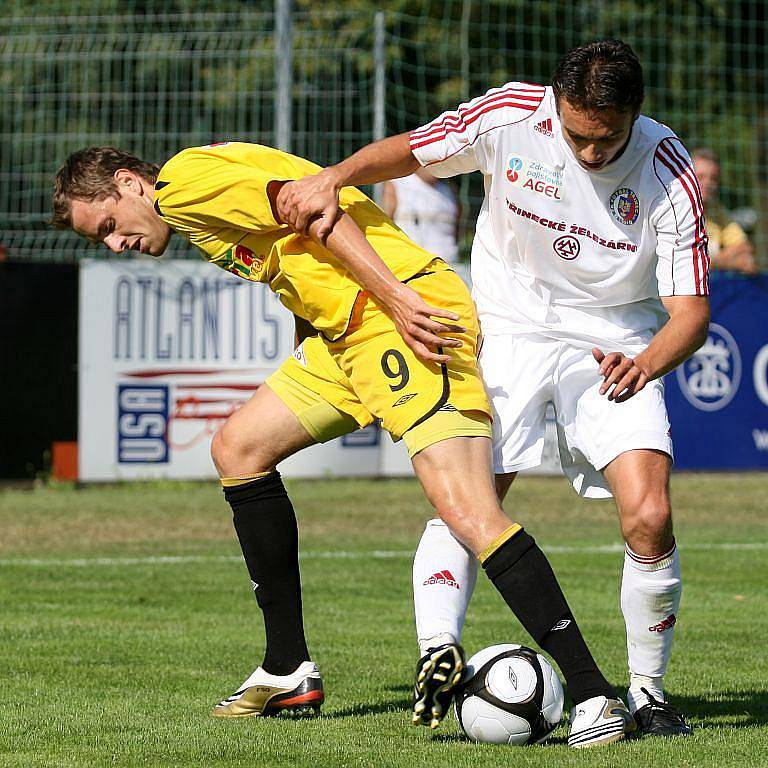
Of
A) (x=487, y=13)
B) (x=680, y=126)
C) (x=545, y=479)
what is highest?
(x=487, y=13)

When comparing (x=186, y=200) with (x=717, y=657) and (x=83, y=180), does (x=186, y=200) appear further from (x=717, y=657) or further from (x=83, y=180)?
(x=717, y=657)

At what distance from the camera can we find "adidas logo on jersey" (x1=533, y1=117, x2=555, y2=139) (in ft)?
15.5

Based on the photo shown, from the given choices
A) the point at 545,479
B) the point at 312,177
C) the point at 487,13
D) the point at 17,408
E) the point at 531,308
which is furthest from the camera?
the point at 487,13

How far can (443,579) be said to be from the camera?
4777 millimetres

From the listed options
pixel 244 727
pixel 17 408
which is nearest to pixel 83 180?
pixel 244 727

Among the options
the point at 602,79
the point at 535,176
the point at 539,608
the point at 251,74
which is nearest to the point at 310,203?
the point at 535,176

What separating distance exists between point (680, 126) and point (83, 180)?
13895 millimetres

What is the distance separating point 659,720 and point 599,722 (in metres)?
0.36

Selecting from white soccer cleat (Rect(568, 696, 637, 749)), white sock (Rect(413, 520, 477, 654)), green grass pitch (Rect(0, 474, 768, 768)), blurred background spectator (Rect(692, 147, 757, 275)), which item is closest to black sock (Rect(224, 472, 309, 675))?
green grass pitch (Rect(0, 474, 768, 768))

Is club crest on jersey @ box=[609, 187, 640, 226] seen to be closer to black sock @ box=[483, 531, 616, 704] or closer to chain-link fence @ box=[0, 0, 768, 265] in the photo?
black sock @ box=[483, 531, 616, 704]

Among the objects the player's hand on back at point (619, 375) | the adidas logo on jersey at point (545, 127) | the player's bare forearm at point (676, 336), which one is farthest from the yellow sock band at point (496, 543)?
the adidas logo on jersey at point (545, 127)

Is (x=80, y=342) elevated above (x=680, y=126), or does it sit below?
below

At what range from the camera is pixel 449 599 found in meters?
4.71

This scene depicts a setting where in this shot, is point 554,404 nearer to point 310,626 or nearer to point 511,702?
point 511,702
